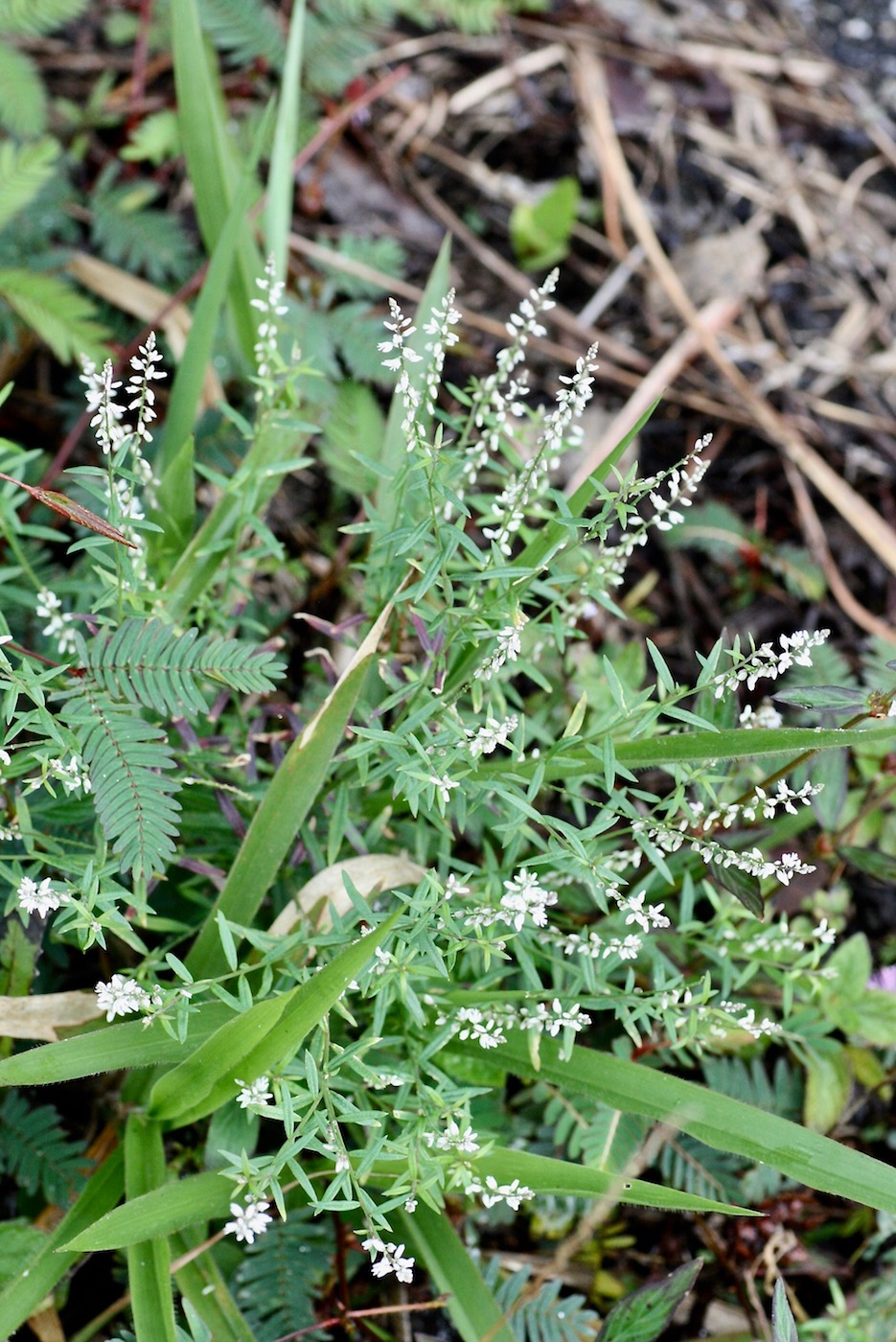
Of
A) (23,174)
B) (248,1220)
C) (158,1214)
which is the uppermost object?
(23,174)

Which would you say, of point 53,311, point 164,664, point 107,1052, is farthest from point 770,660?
point 53,311

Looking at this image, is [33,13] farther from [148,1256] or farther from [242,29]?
[148,1256]

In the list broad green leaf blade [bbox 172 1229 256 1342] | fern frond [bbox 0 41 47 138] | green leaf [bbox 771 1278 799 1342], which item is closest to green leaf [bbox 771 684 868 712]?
green leaf [bbox 771 1278 799 1342]

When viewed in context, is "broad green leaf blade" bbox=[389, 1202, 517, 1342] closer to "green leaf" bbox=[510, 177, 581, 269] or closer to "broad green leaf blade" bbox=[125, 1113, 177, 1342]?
"broad green leaf blade" bbox=[125, 1113, 177, 1342]

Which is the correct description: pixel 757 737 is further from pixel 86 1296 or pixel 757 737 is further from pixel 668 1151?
pixel 86 1296

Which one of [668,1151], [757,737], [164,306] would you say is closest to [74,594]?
[164,306]

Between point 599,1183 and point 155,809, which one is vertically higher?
point 155,809
